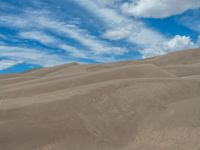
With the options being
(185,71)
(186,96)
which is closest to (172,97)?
(186,96)

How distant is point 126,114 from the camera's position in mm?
13867

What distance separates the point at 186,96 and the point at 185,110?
3623 mm

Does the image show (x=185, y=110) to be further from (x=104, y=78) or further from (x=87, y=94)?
(x=104, y=78)

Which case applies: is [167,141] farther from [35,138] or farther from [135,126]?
[35,138]

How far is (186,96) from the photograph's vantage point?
57.8 feet

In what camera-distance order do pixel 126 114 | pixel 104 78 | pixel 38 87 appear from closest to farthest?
1. pixel 126 114
2. pixel 38 87
3. pixel 104 78

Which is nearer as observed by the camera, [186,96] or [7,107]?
[7,107]

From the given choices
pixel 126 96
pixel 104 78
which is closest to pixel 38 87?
pixel 104 78

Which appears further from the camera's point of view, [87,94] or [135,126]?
[87,94]

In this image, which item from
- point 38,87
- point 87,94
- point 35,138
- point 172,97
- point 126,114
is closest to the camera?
point 35,138

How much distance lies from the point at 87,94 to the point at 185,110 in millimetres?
6053

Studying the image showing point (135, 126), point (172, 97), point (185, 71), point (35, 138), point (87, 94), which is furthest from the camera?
point (185, 71)

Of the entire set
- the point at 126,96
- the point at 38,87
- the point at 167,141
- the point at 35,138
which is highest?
the point at 38,87

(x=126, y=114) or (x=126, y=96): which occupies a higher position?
(x=126, y=96)
